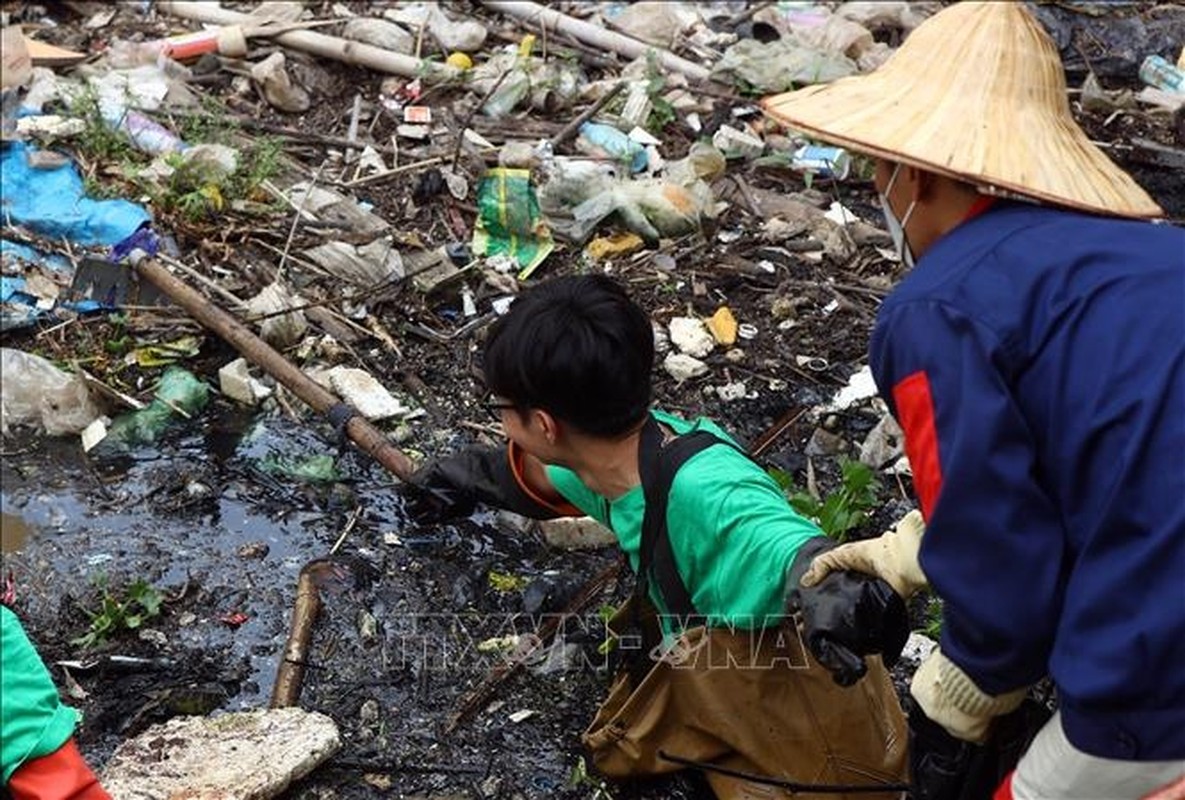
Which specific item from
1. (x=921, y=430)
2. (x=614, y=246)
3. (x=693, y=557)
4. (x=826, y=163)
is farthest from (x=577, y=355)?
(x=826, y=163)

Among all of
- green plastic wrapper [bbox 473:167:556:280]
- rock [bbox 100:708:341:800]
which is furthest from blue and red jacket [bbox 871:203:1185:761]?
green plastic wrapper [bbox 473:167:556:280]

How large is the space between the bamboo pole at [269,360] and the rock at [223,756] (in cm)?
98

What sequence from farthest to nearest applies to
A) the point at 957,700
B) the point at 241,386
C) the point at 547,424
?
the point at 241,386
the point at 547,424
the point at 957,700

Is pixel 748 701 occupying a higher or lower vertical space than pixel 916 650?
higher

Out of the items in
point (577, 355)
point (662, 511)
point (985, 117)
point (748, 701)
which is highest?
point (985, 117)

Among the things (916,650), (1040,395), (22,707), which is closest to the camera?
(1040,395)

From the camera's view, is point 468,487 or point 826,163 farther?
point 826,163

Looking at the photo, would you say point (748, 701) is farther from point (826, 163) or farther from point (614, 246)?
point (826, 163)

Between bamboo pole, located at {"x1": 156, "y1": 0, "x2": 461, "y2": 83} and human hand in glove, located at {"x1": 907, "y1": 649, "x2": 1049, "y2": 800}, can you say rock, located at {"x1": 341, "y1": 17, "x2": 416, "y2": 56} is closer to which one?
bamboo pole, located at {"x1": 156, "y1": 0, "x2": 461, "y2": 83}

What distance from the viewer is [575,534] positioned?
14.2 feet

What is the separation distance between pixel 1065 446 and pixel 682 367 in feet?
10.1

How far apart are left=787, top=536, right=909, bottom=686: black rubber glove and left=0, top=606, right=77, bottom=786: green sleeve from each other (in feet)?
4.53

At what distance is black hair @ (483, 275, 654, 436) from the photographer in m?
2.96

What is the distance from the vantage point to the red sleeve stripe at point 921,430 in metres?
2.07
